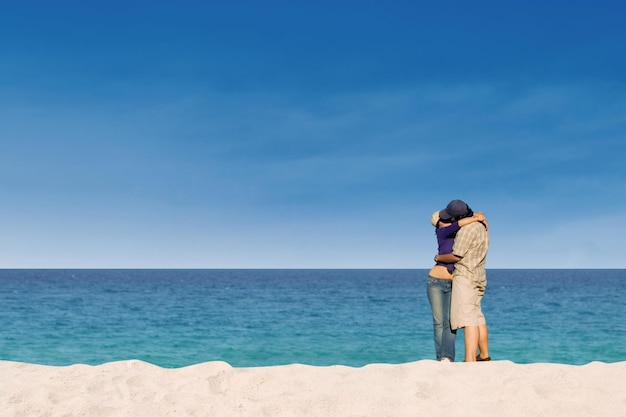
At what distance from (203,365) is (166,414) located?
142 centimetres

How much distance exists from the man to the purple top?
96 mm

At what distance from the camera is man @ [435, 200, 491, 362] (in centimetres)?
746

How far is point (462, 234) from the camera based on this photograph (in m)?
7.48

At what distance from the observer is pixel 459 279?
7551mm

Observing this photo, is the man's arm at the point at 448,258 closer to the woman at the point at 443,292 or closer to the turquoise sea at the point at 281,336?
the woman at the point at 443,292

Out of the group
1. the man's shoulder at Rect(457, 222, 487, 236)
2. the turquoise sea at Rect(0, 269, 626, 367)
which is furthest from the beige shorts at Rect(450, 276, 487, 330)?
the turquoise sea at Rect(0, 269, 626, 367)

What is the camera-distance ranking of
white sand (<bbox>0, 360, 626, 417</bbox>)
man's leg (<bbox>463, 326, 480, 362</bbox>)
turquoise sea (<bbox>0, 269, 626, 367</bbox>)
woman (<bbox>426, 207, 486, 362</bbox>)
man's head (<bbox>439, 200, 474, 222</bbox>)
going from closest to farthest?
white sand (<bbox>0, 360, 626, 417</bbox>) < man's leg (<bbox>463, 326, 480, 362</bbox>) < man's head (<bbox>439, 200, 474, 222</bbox>) < woman (<bbox>426, 207, 486, 362</bbox>) < turquoise sea (<bbox>0, 269, 626, 367</bbox>)

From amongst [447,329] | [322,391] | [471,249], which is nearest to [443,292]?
[447,329]

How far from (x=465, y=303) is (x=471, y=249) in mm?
712

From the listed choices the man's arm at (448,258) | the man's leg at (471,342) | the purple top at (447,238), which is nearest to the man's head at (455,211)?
A: the purple top at (447,238)

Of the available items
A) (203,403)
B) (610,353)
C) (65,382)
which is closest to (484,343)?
(203,403)

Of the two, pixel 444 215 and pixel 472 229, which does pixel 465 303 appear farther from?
pixel 444 215

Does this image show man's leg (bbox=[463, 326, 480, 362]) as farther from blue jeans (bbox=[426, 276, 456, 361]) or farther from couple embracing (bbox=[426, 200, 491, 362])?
blue jeans (bbox=[426, 276, 456, 361])

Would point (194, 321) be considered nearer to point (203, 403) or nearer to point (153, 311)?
point (153, 311)
